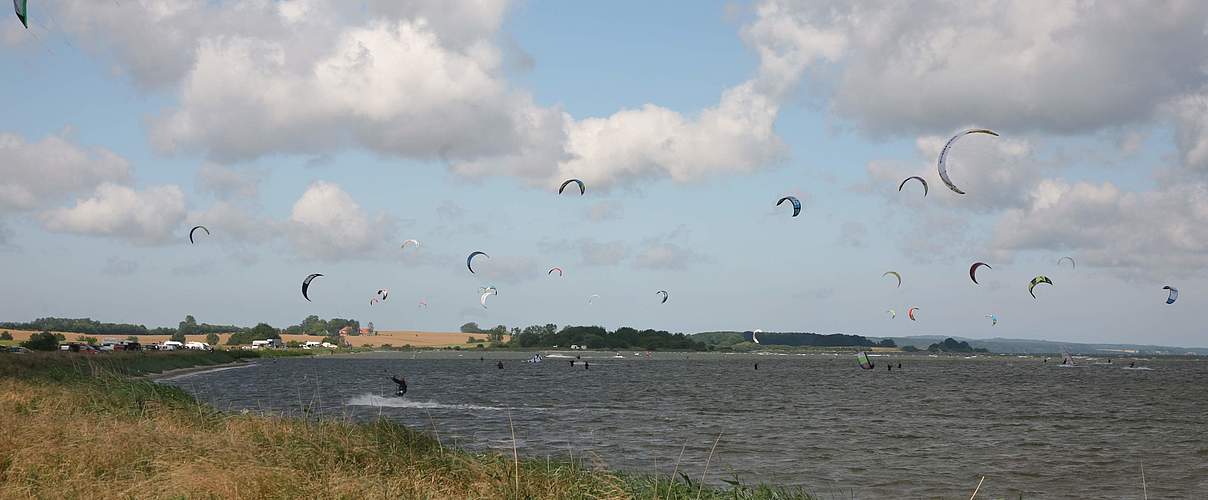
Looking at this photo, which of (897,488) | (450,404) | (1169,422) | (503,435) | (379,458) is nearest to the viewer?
(379,458)

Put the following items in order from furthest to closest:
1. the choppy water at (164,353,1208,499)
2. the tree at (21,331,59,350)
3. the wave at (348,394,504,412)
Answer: the tree at (21,331,59,350) < the wave at (348,394,504,412) < the choppy water at (164,353,1208,499)

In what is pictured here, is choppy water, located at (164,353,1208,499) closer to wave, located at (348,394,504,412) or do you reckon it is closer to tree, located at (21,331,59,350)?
wave, located at (348,394,504,412)

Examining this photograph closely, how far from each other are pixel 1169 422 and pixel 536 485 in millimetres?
41097

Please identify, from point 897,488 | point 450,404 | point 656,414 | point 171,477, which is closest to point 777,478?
point 897,488

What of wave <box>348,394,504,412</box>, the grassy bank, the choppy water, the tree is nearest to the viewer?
the grassy bank

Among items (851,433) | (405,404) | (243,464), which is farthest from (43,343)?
(243,464)

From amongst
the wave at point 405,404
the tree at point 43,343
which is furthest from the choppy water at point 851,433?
the tree at point 43,343

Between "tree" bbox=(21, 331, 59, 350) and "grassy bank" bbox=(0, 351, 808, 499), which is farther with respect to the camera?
"tree" bbox=(21, 331, 59, 350)

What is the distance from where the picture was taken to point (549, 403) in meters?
52.5

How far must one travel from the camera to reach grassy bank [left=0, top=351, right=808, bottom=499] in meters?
11.1

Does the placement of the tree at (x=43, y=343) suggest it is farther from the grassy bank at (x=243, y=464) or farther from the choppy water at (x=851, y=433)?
the grassy bank at (x=243, y=464)

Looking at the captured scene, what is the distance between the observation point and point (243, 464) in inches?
493

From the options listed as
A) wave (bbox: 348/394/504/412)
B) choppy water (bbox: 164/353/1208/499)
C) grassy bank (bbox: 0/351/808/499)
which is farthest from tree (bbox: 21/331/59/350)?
grassy bank (bbox: 0/351/808/499)

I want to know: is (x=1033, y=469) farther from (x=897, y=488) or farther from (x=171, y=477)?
(x=171, y=477)
